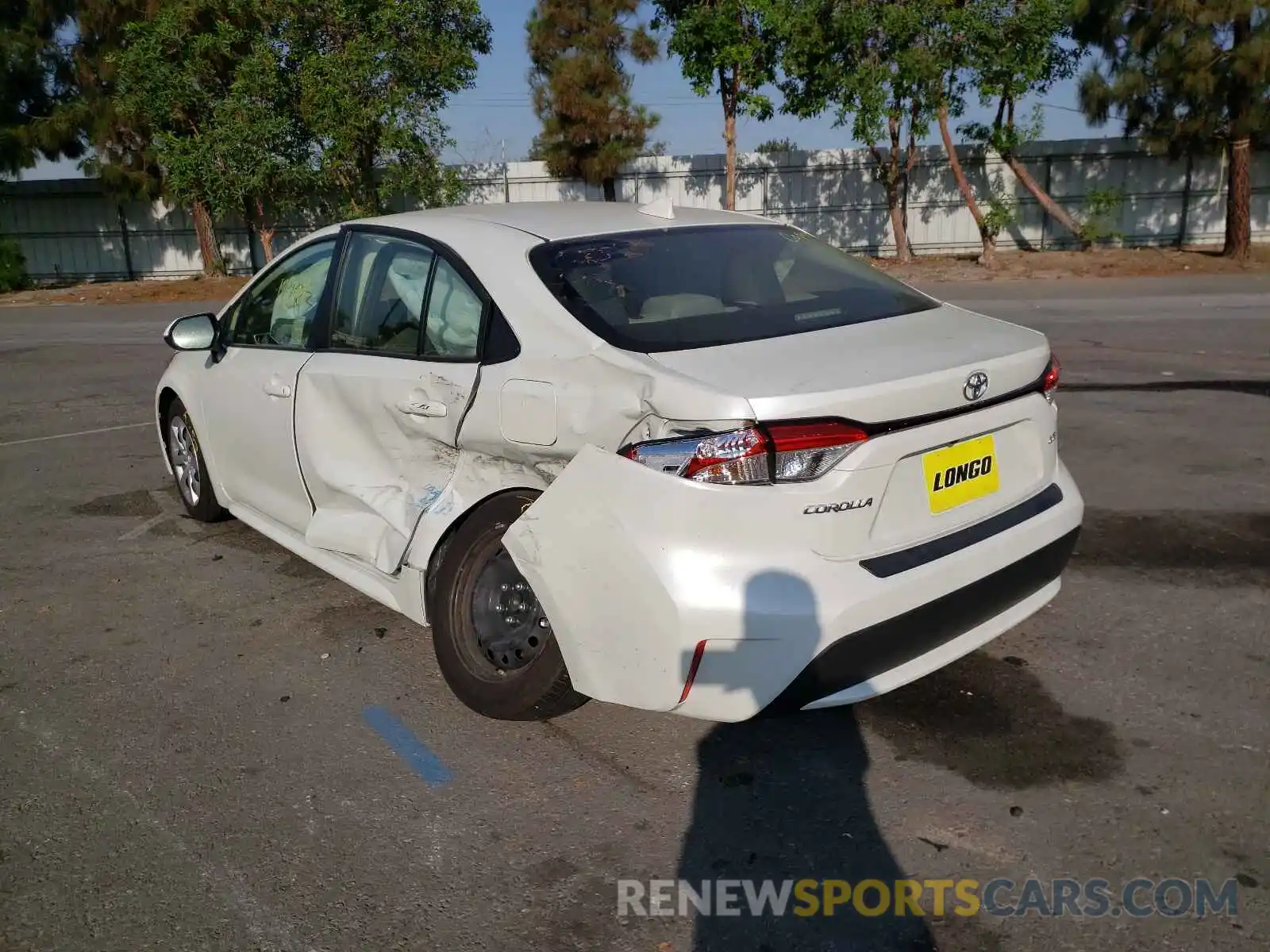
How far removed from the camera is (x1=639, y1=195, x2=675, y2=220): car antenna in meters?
4.15

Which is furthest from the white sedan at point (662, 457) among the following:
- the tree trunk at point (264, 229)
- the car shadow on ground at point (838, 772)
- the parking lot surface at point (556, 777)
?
the tree trunk at point (264, 229)

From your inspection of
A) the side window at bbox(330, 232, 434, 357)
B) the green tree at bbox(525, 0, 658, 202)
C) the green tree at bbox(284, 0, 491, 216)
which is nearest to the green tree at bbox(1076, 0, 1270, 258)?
the green tree at bbox(525, 0, 658, 202)

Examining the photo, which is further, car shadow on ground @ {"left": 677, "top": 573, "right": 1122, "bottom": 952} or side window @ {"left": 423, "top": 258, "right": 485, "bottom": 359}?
side window @ {"left": 423, "top": 258, "right": 485, "bottom": 359}

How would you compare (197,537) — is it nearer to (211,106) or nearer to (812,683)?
(812,683)

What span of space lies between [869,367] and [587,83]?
21618mm

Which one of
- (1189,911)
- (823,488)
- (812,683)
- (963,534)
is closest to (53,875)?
(812,683)

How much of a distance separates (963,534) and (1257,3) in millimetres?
19575

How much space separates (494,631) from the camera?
3584 mm

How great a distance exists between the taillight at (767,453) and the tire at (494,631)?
0.70 meters

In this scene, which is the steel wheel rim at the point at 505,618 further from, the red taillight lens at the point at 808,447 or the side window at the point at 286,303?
the side window at the point at 286,303

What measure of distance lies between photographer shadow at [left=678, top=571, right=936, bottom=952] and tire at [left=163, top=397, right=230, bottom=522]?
331 cm

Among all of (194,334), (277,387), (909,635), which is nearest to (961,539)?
(909,635)

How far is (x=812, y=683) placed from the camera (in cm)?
292

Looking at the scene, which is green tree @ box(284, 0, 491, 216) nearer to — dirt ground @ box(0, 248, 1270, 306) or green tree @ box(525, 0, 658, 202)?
green tree @ box(525, 0, 658, 202)
